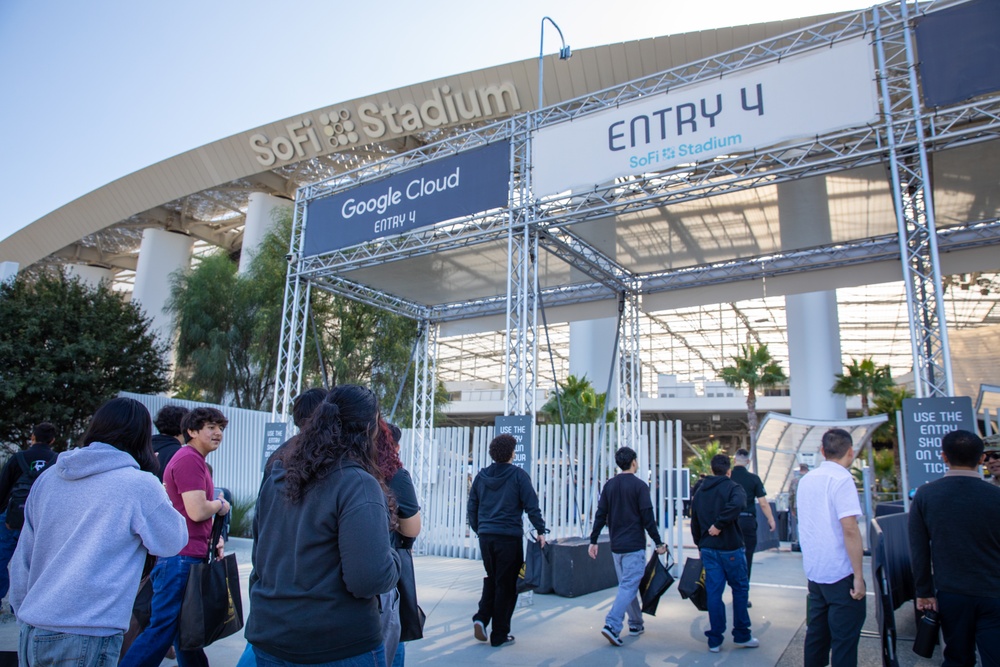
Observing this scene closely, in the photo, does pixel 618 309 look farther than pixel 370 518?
Yes

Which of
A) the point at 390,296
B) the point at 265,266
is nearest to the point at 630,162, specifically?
the point at 390,296

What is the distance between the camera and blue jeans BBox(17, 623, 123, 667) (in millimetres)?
2291

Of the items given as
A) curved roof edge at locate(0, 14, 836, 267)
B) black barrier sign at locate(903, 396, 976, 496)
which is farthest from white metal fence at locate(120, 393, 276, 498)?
curved roof edge at locate(0, 14, 836, 267)

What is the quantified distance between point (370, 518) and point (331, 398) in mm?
448

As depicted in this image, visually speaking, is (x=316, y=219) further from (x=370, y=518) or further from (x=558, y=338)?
(x=558, y=338)

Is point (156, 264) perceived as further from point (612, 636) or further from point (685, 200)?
point (612, 636)

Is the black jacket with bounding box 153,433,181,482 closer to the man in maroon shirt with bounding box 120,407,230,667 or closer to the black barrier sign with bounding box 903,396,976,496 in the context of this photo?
the man in maroon shirt with bounding box 120,407,230,667

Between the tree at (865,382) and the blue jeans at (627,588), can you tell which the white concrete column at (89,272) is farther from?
the blue jeans at (627,588)

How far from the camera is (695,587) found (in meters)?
5.66

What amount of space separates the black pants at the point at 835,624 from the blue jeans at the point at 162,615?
3.59m

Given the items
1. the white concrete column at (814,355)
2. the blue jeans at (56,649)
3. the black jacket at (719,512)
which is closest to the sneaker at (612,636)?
the black jacket at (719,512)

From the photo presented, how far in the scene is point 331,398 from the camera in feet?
7.62

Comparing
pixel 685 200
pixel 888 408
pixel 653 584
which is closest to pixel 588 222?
pixel 685 200

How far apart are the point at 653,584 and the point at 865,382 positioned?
75.9 ft
